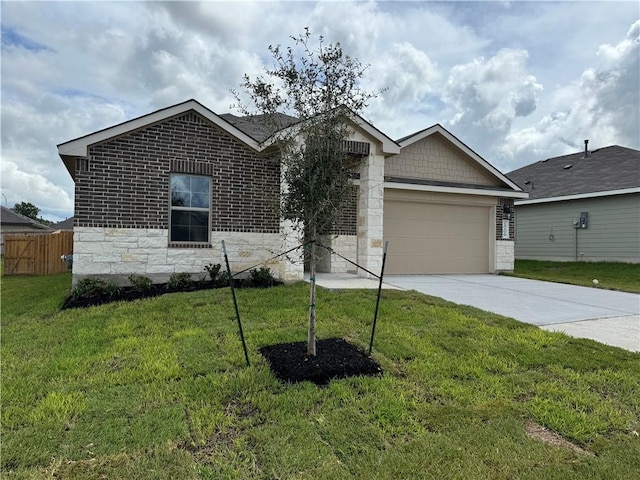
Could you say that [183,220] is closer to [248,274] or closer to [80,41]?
[248,274]

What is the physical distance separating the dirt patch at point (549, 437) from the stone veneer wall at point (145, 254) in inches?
263

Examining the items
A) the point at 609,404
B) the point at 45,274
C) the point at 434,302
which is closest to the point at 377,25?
the point at 434,302

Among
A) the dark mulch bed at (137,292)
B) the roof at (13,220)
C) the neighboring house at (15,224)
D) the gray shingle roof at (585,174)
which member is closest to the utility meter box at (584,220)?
the gray shingle roof at (585,174)

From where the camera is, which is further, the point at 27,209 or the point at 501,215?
the point at 27,209

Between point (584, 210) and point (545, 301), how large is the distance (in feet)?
34.6

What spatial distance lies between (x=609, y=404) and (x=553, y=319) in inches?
132

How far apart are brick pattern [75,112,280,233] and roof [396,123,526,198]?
491cm

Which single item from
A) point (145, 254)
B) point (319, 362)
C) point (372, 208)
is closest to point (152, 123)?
point (145, 254)

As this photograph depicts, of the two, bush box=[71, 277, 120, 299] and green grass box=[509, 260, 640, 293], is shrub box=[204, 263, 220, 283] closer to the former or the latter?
Answer: bush box=[71, 277, 120, 299]

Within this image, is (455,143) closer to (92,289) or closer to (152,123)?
(152,123)

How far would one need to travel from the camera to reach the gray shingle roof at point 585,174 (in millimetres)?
15664

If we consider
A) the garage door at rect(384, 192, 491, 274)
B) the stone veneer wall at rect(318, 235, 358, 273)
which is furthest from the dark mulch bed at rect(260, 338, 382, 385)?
the garage door at rect(384, 192, 491, 274)

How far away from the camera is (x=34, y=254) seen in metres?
15.0

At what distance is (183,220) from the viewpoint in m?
9.15
